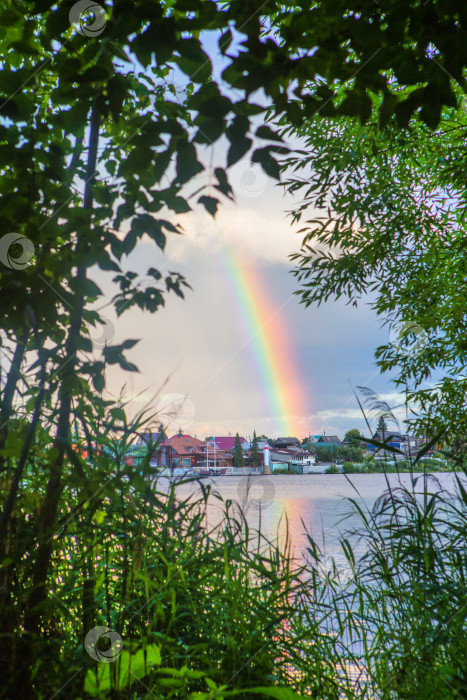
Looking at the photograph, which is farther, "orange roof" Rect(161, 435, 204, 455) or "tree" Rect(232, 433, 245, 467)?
Answer: "tree" Rect(232, 433, 245, 467)

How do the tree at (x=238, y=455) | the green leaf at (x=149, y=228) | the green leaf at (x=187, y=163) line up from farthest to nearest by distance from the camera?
1. the tree at (x=238, y=455)
2. the green leaf at (x=149, y=228)
3. the green leaf at (x=187, y=163)

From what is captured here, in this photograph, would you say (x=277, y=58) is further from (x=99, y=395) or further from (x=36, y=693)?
(x=36, y=693)

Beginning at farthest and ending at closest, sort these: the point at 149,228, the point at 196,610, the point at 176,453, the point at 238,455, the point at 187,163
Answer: the point at 238,455, the point at 176,453, the point at 196,610, the point at 149,228, the point at 187,163

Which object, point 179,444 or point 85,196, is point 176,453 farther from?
point 85,196

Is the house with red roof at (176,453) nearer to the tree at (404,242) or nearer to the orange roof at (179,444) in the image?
the orange roof at (179,444)

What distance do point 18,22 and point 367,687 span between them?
5.90ft

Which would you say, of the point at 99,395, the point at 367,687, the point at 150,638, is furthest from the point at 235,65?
the point at 367,687

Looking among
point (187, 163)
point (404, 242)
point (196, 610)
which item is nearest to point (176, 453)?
point (196, 610)

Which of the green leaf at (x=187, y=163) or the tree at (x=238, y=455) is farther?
the tree at (x=238, y=455)

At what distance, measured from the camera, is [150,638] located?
4.32 feet

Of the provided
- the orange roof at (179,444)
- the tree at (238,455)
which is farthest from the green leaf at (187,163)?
the tree at (238,455)

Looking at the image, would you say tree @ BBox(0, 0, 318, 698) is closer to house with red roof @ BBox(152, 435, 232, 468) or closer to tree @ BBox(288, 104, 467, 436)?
house with red roof @ BBox(152, 435, 232, 468)

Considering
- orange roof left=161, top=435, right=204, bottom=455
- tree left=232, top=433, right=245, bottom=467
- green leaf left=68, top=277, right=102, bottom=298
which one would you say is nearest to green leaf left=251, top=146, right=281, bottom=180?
green leaf left=68, top=277, right=102, bottom=298

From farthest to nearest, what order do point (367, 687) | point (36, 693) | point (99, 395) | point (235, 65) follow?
point (367, 687) < point (99, 395) < point (36, 693) < point (235, 65)
